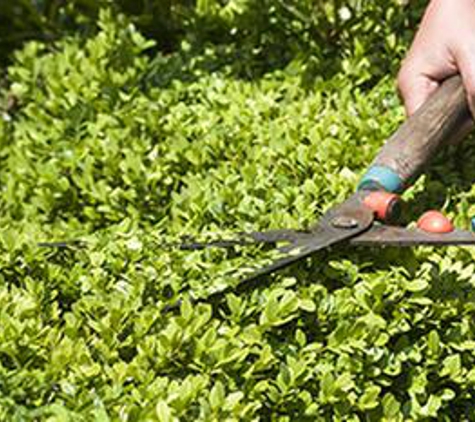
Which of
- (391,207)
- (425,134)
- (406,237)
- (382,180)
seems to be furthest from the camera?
(425,134)

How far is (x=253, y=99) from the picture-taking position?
3580 millimetres

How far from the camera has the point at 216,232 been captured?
2.70m

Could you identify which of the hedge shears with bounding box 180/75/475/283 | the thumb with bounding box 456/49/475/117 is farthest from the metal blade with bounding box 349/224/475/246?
the thumb with bounding box 456/49/475/117

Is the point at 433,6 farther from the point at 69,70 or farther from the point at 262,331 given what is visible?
the point at 69,70

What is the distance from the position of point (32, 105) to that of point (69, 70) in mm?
211

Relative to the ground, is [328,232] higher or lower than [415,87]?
lower

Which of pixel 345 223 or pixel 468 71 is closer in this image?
pixel 345 223

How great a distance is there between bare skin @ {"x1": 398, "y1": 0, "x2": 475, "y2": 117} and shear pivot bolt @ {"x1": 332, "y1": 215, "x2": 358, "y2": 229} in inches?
19.7

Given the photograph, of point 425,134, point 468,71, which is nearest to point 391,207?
point 425,134

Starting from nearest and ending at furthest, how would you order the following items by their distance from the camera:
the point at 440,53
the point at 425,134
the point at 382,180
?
the point at 382,180 < the point at 425,134 < the point at 440,53

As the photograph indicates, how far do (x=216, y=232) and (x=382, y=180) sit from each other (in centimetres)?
41

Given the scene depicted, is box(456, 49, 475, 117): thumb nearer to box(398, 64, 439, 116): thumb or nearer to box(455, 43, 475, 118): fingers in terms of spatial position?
box(455, 43, 475, 118): fingers

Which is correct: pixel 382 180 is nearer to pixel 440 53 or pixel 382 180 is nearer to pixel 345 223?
pixel 345 223

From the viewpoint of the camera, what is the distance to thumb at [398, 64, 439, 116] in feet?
10.1
